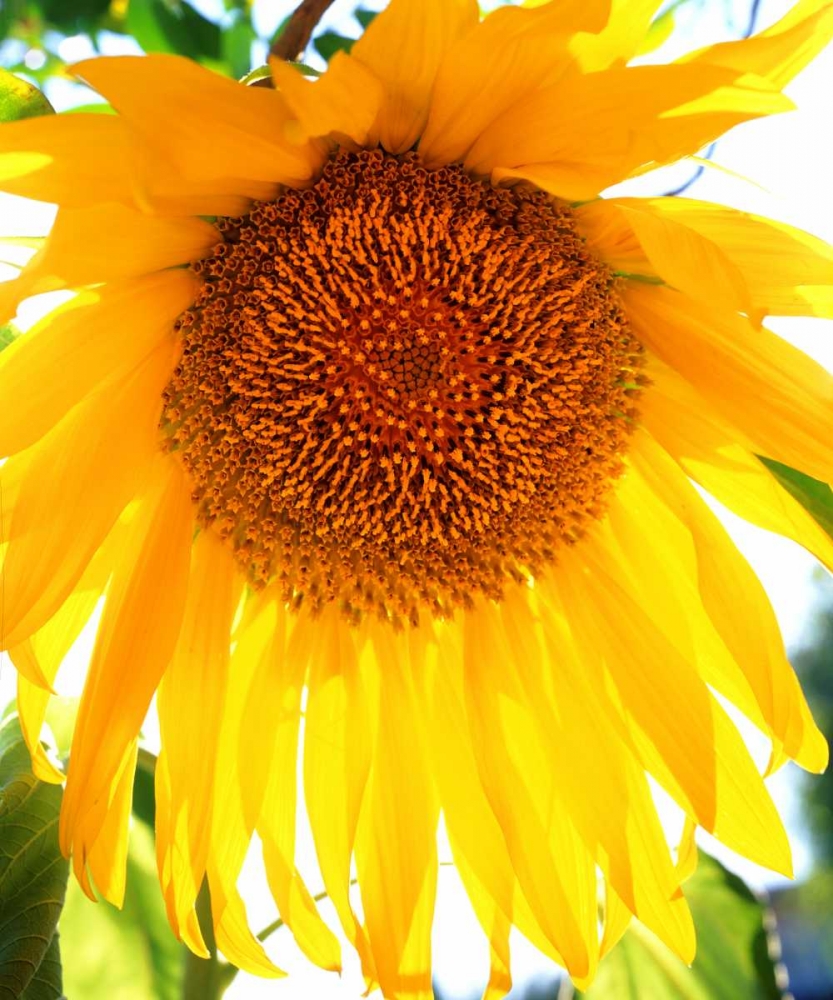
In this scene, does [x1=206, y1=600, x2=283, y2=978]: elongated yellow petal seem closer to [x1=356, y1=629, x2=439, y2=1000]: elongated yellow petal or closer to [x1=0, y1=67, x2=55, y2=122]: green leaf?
[x1=356, y1=629, x2=439, y2=1000]: elongated yellow petal

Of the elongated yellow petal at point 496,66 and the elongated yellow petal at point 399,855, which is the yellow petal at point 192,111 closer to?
the elongated yellow petal at point 496,66

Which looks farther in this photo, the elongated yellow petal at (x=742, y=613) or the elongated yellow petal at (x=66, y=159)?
the elongated yellow petal at (x=742, y=613)

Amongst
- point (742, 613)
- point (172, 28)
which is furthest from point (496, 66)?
point (172, 28)

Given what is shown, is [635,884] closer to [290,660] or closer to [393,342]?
[290,660]

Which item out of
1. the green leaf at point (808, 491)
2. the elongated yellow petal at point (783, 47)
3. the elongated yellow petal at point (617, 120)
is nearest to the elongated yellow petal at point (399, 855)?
the green leaf at point (808, 491)

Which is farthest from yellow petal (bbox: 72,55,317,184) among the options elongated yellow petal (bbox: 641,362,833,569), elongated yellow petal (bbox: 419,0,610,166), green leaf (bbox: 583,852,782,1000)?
green leaf (bbox: 583,852,782,1000)
